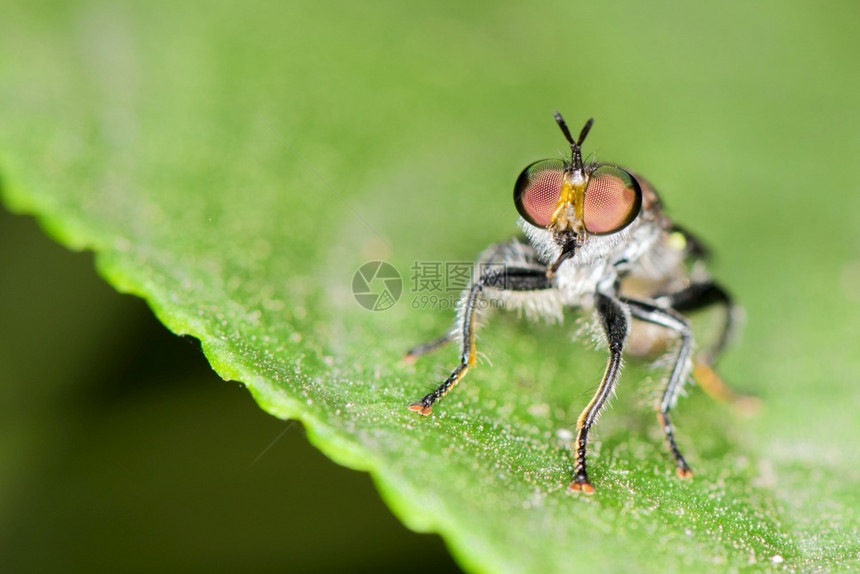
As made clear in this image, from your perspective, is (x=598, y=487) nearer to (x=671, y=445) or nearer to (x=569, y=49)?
(x=671, y=445)

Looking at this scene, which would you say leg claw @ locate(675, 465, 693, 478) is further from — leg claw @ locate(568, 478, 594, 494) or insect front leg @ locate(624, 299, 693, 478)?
leg claw @ locate(568, 478, 594, 494)

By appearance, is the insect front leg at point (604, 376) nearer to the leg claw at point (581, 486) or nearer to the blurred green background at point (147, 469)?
the leg claw at point (581, 486)

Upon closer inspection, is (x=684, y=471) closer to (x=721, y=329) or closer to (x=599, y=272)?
(x=599, y=272)

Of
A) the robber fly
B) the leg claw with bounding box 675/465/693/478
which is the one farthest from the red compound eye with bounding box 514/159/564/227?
the leg claw with bounding box 675/465/693/478

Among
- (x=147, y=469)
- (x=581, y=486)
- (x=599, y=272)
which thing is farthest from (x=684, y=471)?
(x=147, y=469)

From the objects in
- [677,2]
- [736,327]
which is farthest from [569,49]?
[736,327]

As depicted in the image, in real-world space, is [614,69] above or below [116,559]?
above
